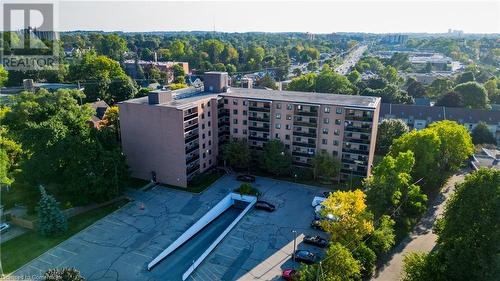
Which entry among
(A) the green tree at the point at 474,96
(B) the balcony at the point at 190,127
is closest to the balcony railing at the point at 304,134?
(B) the balcony at the point at 190,127

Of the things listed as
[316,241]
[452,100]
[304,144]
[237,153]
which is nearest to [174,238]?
[316,241]

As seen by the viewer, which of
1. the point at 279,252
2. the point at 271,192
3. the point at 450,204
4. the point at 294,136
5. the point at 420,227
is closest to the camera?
the point at 450,204

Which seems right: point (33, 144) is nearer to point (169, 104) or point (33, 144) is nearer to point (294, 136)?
point (169, 104)

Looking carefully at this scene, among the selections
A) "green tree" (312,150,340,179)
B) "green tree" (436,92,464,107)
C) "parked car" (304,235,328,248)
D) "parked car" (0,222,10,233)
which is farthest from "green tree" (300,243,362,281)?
"green tree" (436,92,464,107)

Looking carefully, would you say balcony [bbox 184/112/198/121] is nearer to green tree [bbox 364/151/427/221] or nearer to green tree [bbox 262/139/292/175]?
green tree [bbox 262/139/292/175]

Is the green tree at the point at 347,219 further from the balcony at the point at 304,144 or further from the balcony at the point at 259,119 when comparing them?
the balcony at the point at 259,119

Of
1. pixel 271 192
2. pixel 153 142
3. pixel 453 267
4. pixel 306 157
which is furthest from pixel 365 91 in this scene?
pixel 453 267

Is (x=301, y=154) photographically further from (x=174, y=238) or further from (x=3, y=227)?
(x=3, y=227)
